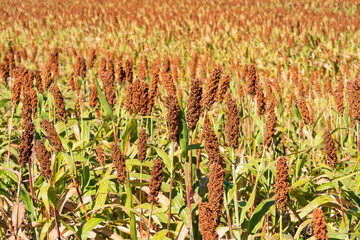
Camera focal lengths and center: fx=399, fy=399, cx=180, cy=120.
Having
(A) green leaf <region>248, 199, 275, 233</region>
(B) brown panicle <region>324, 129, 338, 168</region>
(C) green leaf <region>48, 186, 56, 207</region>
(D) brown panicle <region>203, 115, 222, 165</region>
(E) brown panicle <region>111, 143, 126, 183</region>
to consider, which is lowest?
(A) green leaf <region>248, 199, 275, 233</region>

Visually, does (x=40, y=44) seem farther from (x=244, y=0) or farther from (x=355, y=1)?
(x=355, y=1)

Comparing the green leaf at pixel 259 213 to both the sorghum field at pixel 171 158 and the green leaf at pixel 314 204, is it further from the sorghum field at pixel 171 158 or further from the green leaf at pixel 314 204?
the green leaf at pixel 314 204

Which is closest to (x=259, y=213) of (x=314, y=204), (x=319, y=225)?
(x=314, y=204)

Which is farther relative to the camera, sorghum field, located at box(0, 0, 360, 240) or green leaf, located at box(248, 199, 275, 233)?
green leaf, located at box(248, 199, 275, 233)

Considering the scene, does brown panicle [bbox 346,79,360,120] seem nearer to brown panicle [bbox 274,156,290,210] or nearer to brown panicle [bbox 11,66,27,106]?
brown panicle [bbox 274,156,290,210]

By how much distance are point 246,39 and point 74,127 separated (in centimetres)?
877

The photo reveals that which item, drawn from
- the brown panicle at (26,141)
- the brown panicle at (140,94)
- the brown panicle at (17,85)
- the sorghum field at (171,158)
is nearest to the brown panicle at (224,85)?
the sorghum field at (171,158)

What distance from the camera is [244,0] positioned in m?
22.4

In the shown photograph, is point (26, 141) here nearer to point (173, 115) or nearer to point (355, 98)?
point (173, 115)

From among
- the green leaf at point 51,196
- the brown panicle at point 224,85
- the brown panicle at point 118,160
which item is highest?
the brown panicle at point 224,85

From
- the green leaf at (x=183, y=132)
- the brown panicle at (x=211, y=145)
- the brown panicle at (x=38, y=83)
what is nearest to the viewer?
the brown panicle at (x=211, y=145)

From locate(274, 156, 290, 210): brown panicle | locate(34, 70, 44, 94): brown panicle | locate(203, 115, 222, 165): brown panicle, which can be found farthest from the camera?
locate(34, 70, 44, 94): brown panicle

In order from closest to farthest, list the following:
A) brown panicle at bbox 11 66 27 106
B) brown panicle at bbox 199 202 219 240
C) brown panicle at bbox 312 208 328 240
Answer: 1. brown panicle at bbox 312 208 328 240
2. brown panicle at bbox 199 202 219 240
3. brown panicle at bbox 11 66 27 106

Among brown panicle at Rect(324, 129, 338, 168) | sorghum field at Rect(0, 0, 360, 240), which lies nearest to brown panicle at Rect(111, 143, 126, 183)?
sorghum field at Rect(0, 0, 360, 240)
